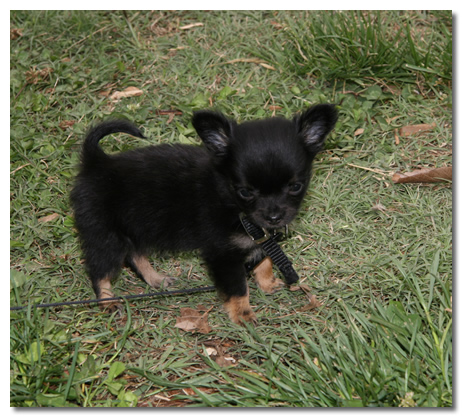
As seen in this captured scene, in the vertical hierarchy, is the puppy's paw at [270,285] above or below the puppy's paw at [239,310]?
below

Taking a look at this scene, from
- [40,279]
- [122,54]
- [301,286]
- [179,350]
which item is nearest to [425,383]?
[301,286]

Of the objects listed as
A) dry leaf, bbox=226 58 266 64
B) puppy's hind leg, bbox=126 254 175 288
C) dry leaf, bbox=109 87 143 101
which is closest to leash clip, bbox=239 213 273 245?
puppy's hind leg, bbox=126 254 175 288

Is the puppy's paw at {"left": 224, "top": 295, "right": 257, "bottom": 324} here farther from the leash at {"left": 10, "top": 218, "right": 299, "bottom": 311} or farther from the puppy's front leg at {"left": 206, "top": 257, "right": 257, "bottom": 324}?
the leash at {"left": 10, "top": 218, "right": 299, "bottom": 311}

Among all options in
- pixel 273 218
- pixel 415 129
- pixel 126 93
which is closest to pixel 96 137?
pixel 273 218

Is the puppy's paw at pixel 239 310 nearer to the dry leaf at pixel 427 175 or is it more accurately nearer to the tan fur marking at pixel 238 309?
the tan fur marking at pixel 238 309

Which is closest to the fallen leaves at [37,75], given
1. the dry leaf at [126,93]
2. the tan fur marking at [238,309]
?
the dry leaf at [126,93]

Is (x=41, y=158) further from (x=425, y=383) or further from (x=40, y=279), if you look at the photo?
(x=425, y=383)
